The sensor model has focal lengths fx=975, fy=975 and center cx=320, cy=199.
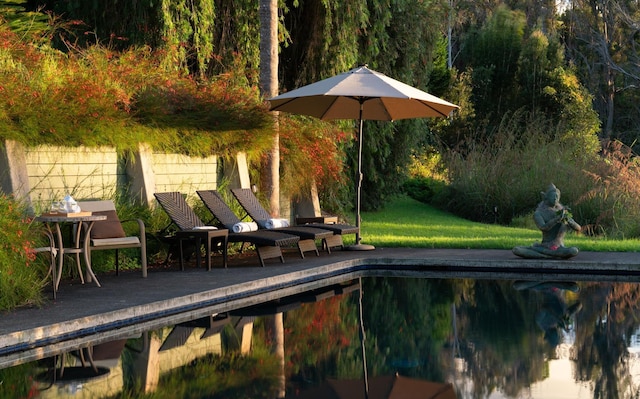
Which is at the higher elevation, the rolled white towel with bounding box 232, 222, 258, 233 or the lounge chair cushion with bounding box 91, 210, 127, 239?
the lounge chair cushion with bounding box 91, 210, 127, 239

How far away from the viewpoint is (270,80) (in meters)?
14.9

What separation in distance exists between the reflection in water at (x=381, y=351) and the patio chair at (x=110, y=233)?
170 centimetres

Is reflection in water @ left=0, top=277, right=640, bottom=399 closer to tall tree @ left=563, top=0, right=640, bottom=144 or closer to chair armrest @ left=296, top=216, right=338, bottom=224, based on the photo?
chair armrest @ left=296, top=216, right=338, bottom=224

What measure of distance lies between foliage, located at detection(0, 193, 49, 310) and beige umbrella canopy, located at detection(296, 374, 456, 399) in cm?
338

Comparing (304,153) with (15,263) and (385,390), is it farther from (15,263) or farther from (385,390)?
(385,390)

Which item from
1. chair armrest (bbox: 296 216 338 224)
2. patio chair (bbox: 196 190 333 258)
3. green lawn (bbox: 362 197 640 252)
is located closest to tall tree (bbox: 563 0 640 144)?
green lawn (bbox: 362 197 640 252)

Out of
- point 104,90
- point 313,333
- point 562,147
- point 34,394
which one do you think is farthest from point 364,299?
point 562,147

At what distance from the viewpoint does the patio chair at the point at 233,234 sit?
454 inches

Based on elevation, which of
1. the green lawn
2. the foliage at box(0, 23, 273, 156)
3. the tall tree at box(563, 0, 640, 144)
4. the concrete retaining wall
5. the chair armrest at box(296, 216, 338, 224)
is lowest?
the green lawn

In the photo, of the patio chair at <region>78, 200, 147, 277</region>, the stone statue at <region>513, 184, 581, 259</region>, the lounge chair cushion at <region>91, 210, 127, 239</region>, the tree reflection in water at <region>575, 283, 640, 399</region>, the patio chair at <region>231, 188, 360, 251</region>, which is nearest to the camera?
the tree reflection in water at <region>575, 283, 640, 399</region>

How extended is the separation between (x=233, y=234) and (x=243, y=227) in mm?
437

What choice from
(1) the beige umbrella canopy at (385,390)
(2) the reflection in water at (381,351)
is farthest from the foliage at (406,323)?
(1) the beige umbrella canopy at (385,390)

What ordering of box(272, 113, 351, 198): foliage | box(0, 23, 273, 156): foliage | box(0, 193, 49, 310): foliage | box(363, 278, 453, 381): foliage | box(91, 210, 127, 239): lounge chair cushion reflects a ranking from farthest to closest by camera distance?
box(272, 113, 351, 198): foliage, box(0, 23, 273, 156): foliage, box(91, 210, 127, 239): lounge chair cushion, box(0, 193, 49, 310): foliage, box(363, 278, 453, 381): foliage

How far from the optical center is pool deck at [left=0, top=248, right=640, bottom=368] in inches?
298
